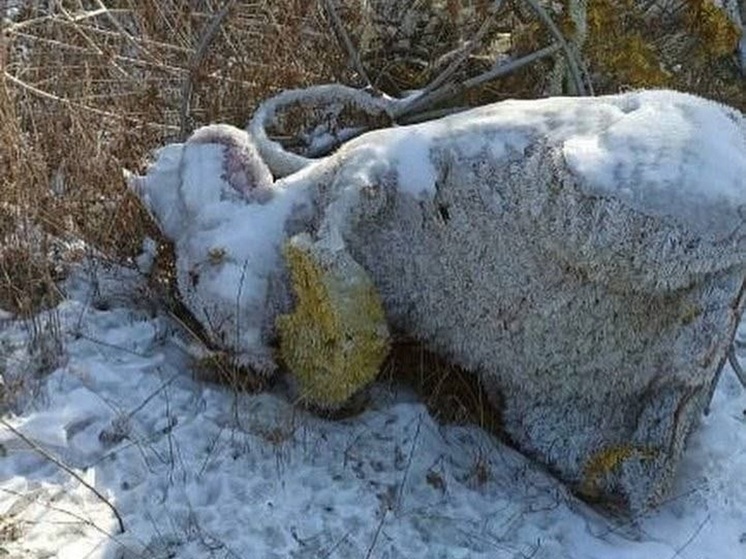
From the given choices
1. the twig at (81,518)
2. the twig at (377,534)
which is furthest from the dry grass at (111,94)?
the twig at (377,534)

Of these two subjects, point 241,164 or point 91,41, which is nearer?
point 241,164

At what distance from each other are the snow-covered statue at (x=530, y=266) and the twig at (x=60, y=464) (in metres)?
0.64

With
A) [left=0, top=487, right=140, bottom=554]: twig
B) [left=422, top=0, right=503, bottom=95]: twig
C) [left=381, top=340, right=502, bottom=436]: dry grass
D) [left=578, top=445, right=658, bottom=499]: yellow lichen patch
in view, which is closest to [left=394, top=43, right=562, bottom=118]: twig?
[left=422, top=0, right=503, bottom=95]: twig

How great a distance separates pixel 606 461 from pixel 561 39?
173 cm

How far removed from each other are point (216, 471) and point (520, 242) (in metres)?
1.12

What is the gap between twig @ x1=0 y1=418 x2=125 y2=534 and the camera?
3.28 meters

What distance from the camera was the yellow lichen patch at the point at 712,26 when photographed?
4.75 m

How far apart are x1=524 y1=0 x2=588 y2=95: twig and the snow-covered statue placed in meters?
0.84

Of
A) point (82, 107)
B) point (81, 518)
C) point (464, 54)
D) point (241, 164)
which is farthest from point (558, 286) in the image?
point (82, 107)

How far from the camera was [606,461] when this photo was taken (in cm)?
352

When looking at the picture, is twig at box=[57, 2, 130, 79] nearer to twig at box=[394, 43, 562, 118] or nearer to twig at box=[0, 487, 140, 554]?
twig at box=[394, 43, 562, 118]

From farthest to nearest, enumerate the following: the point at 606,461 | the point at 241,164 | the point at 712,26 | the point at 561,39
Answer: the point at 712,26 < the point at 561,39 < the point at 241,164 < the point at 606,461

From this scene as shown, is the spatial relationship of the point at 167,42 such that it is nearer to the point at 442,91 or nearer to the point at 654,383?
the point at 442,91

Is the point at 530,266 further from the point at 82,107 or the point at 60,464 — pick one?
the point at 82,107
